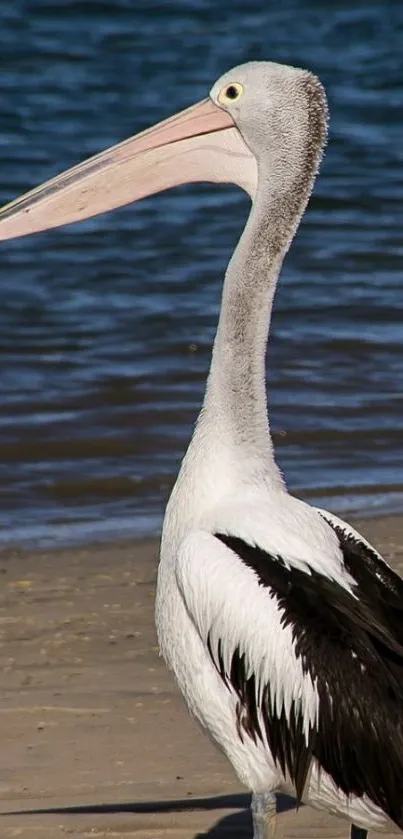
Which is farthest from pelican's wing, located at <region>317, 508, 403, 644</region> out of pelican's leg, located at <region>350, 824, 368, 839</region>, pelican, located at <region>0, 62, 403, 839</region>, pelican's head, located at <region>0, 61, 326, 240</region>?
pelican's head, located at <region>0, 61, 326, 240</region>

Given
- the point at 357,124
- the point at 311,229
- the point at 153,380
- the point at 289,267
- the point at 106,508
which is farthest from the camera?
the point at 357,124

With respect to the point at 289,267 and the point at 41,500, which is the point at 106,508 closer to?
the point at 41,500

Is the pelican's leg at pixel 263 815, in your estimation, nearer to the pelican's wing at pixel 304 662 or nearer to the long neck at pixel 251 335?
the pelican's wing at pixel 304 662

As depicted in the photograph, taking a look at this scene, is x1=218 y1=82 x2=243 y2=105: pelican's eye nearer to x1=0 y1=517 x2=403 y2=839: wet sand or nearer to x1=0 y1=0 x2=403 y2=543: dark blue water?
x1=0 y1=517 x2=403 y2=839: wet sand

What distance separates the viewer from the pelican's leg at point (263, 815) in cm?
405

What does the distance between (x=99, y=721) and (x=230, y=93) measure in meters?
1.87

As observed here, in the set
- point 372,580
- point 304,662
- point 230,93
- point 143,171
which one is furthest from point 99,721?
point 230,93

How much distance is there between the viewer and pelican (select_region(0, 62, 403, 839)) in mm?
3812

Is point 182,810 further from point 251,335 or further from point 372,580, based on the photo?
point 251,335

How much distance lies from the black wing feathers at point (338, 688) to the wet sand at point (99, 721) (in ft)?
1.96

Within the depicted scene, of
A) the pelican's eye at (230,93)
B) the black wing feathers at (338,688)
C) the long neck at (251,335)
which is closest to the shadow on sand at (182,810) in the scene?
the black wing feathers at (338,688)

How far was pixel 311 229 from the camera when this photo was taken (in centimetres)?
1226

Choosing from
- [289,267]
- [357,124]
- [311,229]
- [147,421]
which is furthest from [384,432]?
[357,124]

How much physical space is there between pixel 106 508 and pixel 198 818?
266 cm
